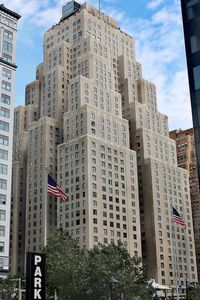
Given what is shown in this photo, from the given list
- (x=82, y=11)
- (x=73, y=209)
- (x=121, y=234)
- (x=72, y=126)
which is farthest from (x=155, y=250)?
(x=82, y=11)

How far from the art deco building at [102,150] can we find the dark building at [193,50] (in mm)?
97657

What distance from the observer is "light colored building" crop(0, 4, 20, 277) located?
9181 cm

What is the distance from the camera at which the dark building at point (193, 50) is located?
1672 inches

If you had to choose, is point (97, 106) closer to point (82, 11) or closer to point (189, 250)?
point (82, 11)

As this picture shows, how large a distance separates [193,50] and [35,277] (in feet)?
78.3

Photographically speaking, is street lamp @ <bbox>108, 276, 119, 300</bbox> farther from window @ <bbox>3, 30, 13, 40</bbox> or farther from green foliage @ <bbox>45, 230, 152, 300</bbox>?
window @ <bbox>3, 30, 13, 40</bbox>

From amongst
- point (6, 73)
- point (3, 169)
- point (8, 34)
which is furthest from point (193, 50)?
point (8, 34)

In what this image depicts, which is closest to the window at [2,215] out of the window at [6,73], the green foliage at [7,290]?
the green foliage at [7,290]

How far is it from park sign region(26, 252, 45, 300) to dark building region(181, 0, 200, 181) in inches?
615

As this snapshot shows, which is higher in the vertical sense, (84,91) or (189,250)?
(84,91)

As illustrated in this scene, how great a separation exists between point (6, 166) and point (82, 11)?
101517mm

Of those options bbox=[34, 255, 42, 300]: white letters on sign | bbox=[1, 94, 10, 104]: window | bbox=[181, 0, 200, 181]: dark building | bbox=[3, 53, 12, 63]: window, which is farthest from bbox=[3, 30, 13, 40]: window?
bbox=[34, 255, 42, 300]: white letters on sign

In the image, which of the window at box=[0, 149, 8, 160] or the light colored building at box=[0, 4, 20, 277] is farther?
the window at box=[0, 149, 8, 160]

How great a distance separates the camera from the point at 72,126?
158500 millimetres
